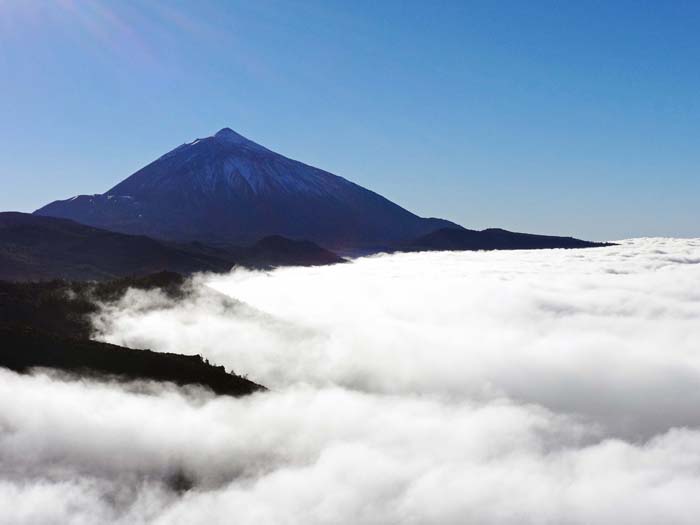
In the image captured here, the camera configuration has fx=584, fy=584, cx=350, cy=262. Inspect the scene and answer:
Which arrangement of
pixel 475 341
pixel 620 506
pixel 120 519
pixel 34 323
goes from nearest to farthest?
1. pixel 120 519
2. pixel 34 323
3. pixel 620 506
4. pixel 475 341

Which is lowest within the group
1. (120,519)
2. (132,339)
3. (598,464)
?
(598,464)

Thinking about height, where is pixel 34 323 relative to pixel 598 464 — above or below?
above

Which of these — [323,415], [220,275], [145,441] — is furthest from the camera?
[220,275]

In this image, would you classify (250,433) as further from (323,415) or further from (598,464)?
(598,464)

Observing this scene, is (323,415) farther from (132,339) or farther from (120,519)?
(120,519)

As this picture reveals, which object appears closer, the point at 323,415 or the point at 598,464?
the point at 323,415

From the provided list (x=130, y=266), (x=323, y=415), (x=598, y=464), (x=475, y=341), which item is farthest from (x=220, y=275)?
(x=598, y=464)
